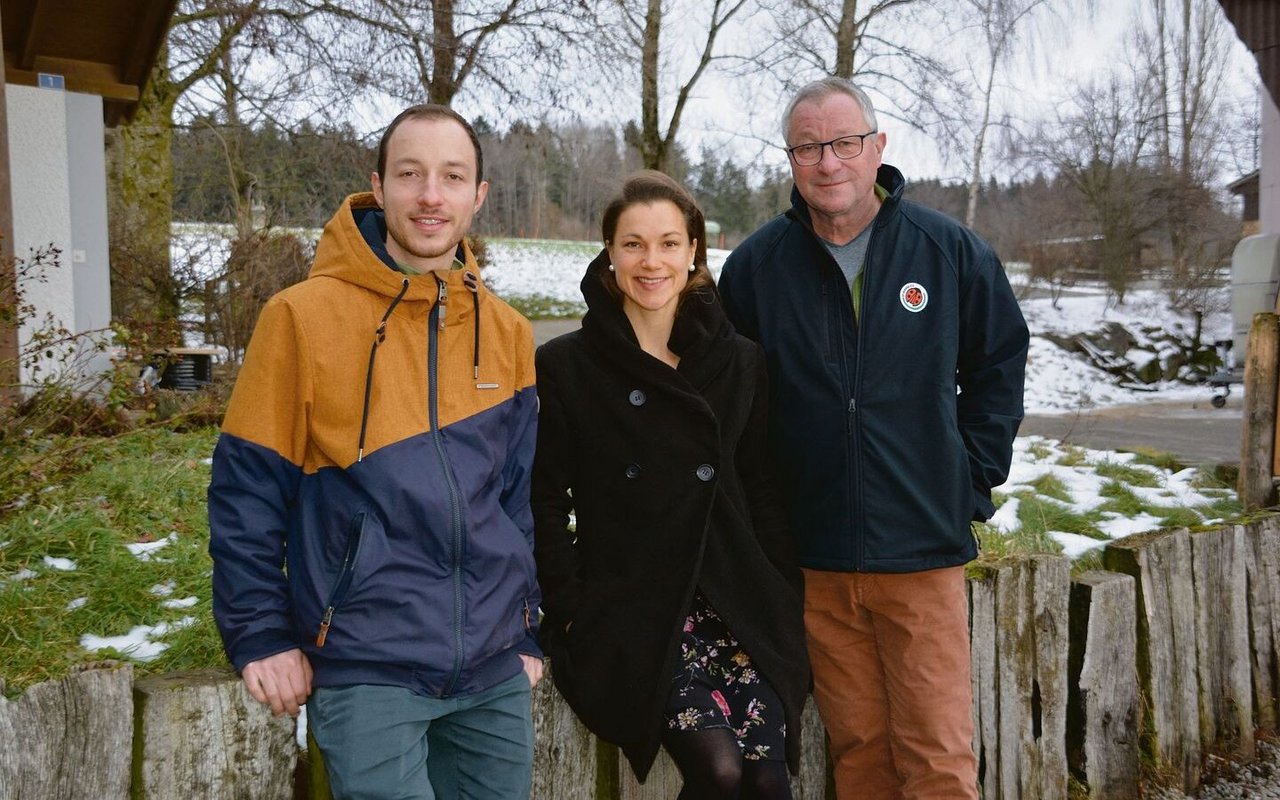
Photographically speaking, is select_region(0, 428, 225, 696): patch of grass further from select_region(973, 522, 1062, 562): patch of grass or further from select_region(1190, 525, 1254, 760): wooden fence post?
select_region(1190, 525, 1254, 760): wooden fence post

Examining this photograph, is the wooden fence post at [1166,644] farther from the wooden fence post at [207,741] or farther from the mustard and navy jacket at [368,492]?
the wooden fence post at [207,741]

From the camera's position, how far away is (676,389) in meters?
2.55

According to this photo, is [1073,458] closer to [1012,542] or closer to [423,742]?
[1012,542]

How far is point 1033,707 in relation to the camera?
3.31 metres

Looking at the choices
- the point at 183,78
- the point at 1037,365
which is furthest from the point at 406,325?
the point at 1037,365

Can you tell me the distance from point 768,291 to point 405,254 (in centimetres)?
107

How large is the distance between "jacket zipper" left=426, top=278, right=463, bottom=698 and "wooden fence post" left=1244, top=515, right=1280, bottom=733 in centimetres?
337

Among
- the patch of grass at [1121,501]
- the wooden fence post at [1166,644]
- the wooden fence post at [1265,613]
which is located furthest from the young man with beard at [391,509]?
the patch of grass at [1121,501]

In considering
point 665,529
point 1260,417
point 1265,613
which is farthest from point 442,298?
point 1260,417

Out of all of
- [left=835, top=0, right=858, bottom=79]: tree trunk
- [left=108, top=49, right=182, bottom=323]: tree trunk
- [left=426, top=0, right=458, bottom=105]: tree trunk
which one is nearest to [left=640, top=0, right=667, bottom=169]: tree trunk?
[left=835, top=0, right=858, bottom=79]: tree trunk

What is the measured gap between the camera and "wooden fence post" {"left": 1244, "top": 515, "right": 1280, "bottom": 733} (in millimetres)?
4020

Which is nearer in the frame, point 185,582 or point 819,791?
point 819,791

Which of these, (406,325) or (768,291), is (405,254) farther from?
(768,291)

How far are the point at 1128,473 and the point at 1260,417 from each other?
1.48 m
